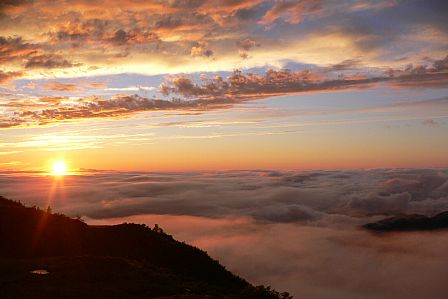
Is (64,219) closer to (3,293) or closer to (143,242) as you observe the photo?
(143,242)

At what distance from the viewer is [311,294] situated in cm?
19500

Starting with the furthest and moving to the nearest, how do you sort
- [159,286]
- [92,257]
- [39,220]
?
[39,220] < [92,257] < [159,286]

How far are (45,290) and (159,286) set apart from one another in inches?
341

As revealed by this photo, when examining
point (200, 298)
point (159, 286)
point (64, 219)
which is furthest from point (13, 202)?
point (200, 298)

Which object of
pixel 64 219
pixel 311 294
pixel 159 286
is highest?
pixel 64 219

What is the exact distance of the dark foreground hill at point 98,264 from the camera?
28094 mm

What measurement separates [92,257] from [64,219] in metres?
21.8

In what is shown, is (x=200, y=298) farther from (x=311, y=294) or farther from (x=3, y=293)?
(x=311, y=294)

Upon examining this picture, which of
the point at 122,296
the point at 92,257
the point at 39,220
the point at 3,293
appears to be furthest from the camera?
the point at 39,220

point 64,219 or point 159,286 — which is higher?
point 64,219

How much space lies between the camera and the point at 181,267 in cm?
5431

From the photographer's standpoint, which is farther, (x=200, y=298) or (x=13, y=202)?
(x=13, y=202)

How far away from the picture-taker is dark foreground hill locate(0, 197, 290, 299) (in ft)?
92.2

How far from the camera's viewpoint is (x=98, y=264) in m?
34.9
